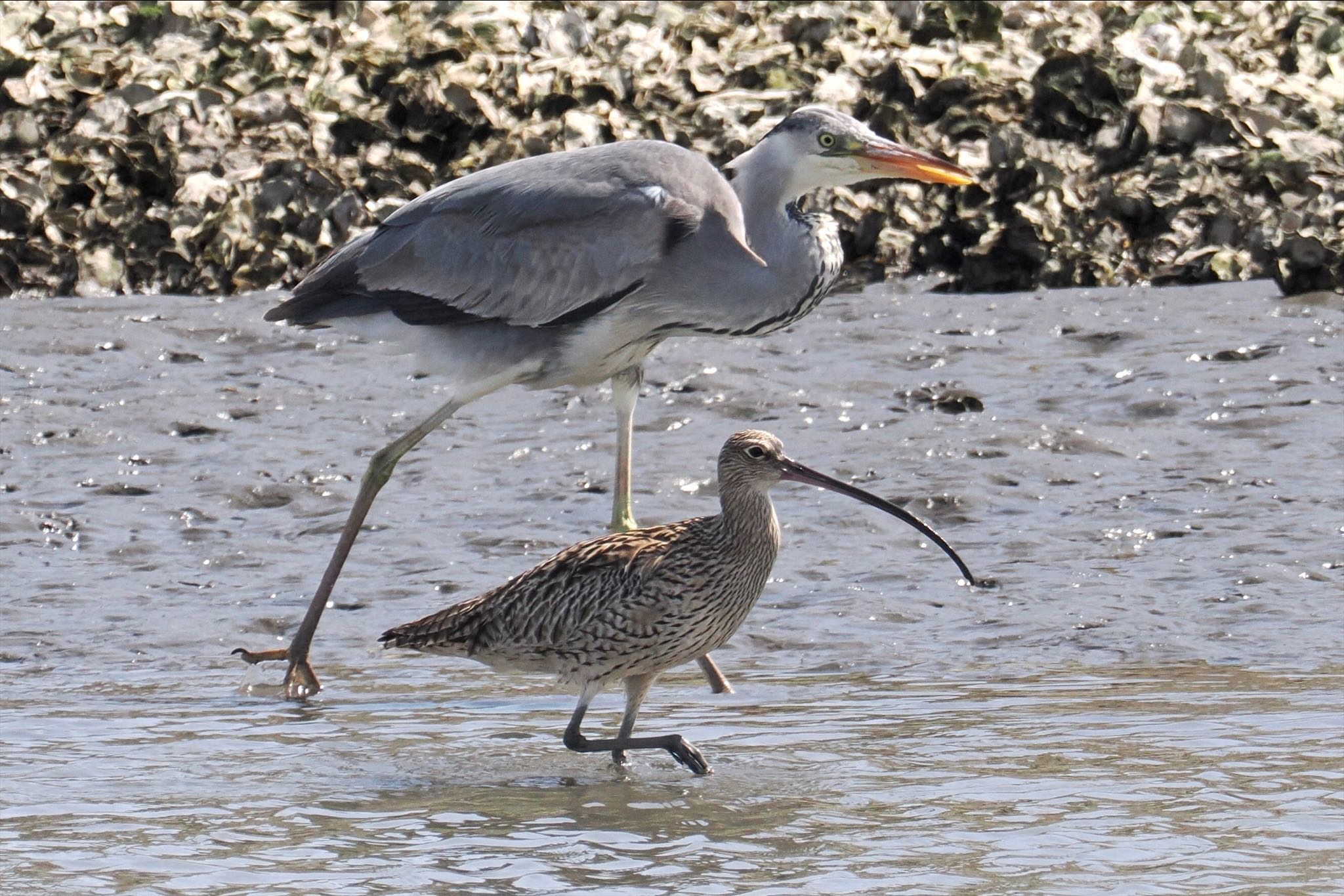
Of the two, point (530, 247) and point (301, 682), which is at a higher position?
point (530, 247)

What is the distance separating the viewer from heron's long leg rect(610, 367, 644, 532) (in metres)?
7.68

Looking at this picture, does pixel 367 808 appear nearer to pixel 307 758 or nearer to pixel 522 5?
pixel 307 758

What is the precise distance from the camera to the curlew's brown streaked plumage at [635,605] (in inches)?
234

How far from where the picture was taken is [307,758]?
6.03m

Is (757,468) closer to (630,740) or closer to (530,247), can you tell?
(630,740)

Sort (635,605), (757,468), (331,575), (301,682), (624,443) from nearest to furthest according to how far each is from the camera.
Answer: (635,605) → (757,468) → (301,682) → (331,575) → (624,443)

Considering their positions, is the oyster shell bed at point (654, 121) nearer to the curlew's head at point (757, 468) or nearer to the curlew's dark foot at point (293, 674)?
the curlew's dark foot at point (293, 674)

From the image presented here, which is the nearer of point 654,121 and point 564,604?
point 564,604

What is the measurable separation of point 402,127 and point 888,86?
129 inches

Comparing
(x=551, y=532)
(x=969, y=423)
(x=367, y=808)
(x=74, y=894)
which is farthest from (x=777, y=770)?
(x=969, y=423)

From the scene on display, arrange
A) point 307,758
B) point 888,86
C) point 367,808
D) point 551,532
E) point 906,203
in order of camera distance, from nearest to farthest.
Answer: point 367,808
point 307,758
point 551,532
point 906,203
point 888,86

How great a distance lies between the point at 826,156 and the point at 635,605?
2.53 m

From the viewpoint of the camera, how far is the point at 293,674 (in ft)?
22.6

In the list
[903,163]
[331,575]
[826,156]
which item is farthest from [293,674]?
[903,163]
